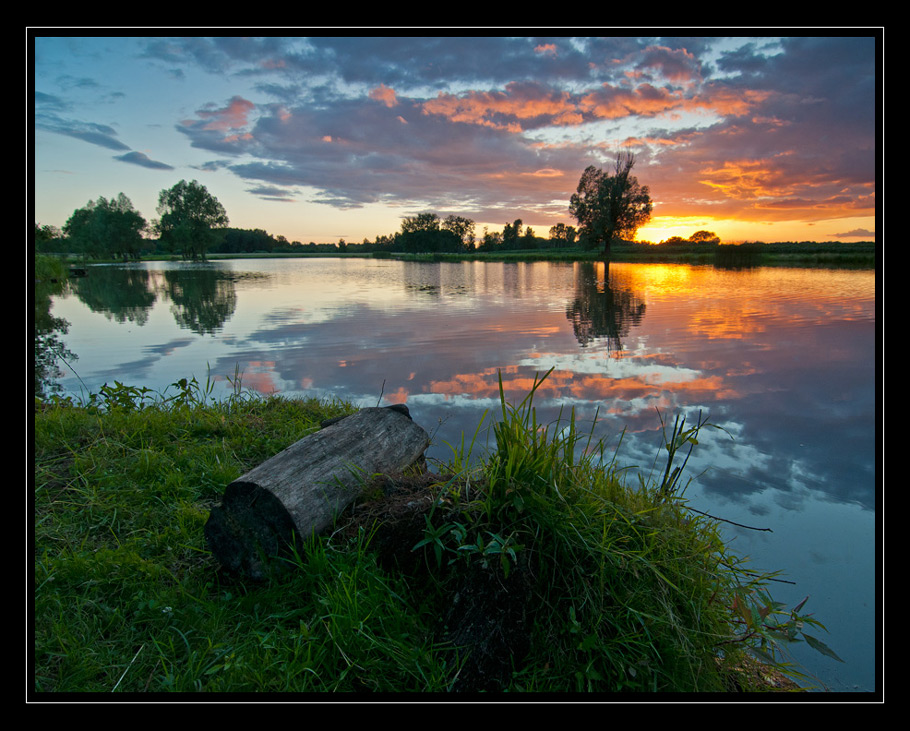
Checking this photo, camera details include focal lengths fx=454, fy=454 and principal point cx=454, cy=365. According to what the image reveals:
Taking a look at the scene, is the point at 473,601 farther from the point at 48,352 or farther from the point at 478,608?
the point at 48,352

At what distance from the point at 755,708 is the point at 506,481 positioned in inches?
58.6

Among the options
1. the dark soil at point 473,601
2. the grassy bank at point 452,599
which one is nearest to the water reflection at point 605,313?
the grassy bank at point 452,599

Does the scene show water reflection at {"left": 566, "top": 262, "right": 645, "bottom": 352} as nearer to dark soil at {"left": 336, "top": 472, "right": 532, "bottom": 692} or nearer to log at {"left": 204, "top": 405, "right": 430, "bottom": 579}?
log at {"left": 204, "top": 405, "right": 430, "bottom": 579}

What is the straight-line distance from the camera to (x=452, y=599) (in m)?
2.63

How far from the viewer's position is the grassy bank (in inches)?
94.1

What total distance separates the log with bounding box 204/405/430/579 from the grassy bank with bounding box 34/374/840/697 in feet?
0.43

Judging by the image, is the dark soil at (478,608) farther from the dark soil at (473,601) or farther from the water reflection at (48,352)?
the water reflection at (48,352)

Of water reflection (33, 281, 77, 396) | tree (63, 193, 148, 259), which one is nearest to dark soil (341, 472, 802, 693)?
water reflection (33, 281, 77, 396)

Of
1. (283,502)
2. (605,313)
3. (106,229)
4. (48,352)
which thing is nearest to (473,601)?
(283,502)

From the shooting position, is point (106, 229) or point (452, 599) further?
point (106, 229)

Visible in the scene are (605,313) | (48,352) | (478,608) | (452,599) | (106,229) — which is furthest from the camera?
(106,229)

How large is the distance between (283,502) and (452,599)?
1.24 metres
